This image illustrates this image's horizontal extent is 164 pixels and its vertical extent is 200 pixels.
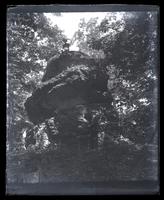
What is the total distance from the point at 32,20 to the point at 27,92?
0.67 metres

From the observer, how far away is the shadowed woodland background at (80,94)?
3684 mm

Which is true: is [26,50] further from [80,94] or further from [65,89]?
[80,94]

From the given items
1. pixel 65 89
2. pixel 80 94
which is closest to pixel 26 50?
pixel 65 89

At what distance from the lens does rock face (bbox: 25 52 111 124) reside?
3.73 metres

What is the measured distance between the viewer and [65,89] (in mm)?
3738

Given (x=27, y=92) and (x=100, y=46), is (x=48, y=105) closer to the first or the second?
(x=27, y=92)

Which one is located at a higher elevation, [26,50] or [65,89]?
[26,50]

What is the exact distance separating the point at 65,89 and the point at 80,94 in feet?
0.48

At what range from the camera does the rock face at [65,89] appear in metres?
3.73

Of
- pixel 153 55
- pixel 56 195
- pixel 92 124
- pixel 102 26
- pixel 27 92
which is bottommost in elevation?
pixel 56 195

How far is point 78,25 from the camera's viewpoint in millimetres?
3717

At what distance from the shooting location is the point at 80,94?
12.2ft

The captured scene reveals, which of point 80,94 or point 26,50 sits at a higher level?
point 26,50

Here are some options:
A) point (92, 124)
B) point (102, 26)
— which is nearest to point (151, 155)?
point (92, 124)
